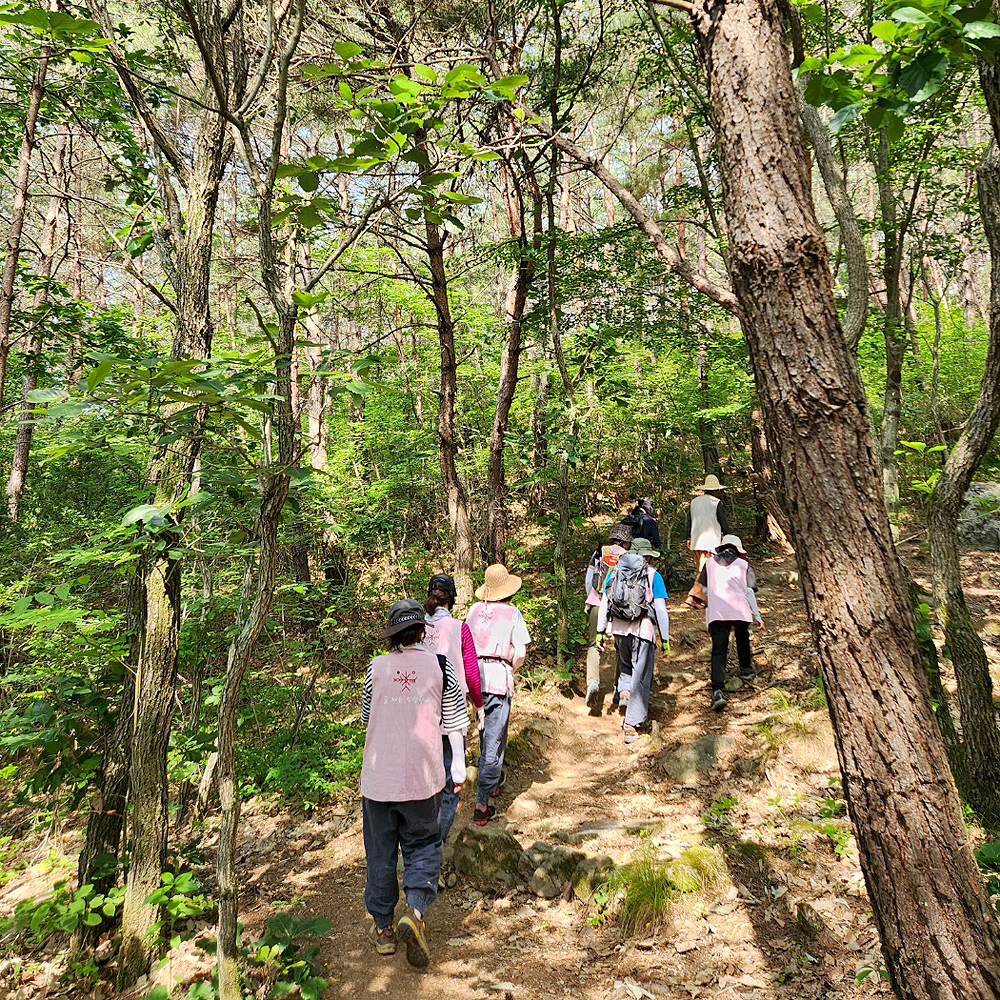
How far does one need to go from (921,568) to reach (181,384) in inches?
447

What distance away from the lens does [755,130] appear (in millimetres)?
2293

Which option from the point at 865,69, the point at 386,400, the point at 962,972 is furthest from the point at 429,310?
the point at 962,972

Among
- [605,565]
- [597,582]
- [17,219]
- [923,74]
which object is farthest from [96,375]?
[17,219]

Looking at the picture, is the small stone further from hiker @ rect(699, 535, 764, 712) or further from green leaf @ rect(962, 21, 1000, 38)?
green leaf @ rect(962, 21, 1000, 38)

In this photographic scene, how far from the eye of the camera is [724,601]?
6184 mm

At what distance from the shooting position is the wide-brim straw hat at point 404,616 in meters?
3.63

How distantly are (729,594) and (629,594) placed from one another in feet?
3.55

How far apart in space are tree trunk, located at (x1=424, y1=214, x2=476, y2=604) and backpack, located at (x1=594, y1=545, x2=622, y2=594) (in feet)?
6.52

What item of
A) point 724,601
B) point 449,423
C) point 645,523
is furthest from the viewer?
point 645,523

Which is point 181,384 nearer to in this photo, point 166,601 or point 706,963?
point 166,601

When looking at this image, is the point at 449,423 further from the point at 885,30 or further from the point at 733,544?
the point at 885,30

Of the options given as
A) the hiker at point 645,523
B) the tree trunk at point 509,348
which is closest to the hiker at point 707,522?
the hiker at point 645,523

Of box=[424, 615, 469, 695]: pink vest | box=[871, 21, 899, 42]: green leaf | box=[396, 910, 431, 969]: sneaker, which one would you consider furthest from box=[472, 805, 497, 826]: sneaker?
box=[871, 21, 899, 42]: green leaf

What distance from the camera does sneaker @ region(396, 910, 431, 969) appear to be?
348cm
